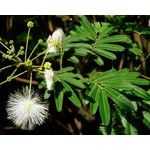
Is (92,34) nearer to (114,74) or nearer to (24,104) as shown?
(114,74)

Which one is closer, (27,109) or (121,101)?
(121,101)

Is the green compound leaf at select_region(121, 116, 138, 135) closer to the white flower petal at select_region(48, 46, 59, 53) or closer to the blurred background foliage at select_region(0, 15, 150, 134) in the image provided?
the white flower petal at select_region(48, 46, 59, 53)

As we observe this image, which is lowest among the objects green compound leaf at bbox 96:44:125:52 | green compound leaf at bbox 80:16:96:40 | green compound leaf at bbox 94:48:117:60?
green compound leaf at bbox 94:48:117:60

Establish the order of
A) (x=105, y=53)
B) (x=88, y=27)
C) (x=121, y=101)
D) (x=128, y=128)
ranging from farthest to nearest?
(x=88, y=27), (x=105, y=53), (x=128, y=128), (x=121, y=101)

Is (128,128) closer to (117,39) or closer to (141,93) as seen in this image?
(141,93)

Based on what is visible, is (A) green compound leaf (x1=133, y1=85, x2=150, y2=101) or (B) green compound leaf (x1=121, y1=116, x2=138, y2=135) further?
(B) green compound leaf (x1=121, y1=116, x2=138, y2=135)

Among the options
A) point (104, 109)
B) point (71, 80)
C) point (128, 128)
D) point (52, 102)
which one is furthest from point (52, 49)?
point (52, 102)

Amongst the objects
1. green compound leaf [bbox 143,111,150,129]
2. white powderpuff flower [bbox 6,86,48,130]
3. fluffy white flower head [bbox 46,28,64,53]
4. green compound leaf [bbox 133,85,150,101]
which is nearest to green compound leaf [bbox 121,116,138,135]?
green compound leaf [bbox 143,111,150,129]

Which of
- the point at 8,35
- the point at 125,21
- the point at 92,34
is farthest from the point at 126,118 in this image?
the point at 8,35

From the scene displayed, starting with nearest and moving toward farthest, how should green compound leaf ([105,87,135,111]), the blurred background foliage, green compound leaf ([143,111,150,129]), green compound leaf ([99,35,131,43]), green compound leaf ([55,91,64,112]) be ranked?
1. green compound leaf ([105,87,135,111])
2. green compound leaf ([55,91,64,112])
3. green compound leaf ([143,111,150,129])
4. green compound leaf ([99,35,131,43])
5. the blurred background foliage

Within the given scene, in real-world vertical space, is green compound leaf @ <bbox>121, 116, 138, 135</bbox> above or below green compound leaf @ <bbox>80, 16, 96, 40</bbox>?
below

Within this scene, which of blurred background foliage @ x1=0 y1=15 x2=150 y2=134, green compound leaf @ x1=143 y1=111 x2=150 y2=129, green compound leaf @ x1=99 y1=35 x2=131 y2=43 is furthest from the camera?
blurred background foliage @ x1=0 y1=15 x2=150 y2=134
